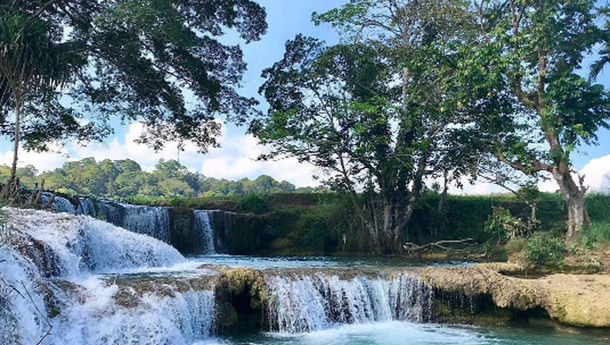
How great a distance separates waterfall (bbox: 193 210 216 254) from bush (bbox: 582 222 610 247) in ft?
42.3

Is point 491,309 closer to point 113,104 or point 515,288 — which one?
point 515,288

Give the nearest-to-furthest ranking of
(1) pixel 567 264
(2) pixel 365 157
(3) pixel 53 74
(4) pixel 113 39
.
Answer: (1) pixel 567 264
(3) pixel 53 74
(4) pixel 113 39
(2) pixel 365 157

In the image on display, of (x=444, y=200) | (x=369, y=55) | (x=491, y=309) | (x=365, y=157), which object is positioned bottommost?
(x=491, y=309)

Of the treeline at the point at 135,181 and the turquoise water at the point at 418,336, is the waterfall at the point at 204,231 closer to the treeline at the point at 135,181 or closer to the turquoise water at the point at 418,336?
the turquoise water at the point at 418,336

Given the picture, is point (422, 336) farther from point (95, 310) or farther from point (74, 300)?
point (74, 300)

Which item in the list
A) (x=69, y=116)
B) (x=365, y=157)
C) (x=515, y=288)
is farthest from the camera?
(x=365, y=157)

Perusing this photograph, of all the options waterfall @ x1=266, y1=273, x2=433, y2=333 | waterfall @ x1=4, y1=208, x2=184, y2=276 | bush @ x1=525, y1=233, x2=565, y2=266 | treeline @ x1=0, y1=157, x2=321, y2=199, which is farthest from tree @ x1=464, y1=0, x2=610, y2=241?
treeline @ x1=0, y1=157, x2=321, y2=199

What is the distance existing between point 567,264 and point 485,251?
278 inches

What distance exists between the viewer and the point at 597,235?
40.2ft

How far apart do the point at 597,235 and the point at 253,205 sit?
14.0m

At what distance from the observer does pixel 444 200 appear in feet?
68.7

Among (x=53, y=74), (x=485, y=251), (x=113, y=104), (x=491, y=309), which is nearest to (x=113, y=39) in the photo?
(x=53, y=74)

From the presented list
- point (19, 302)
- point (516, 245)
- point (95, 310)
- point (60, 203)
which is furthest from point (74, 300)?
point (516, 245)

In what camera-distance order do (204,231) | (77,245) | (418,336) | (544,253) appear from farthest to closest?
1. (204,231)
2. (544,253)
3. (77,245)
4. (418,336)
